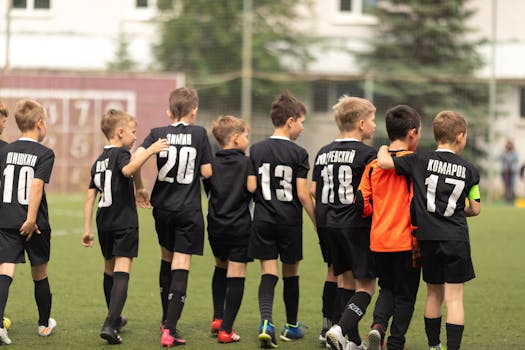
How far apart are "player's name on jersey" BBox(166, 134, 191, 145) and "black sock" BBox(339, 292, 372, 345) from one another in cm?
160

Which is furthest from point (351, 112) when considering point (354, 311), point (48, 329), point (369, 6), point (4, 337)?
point (369, 6)

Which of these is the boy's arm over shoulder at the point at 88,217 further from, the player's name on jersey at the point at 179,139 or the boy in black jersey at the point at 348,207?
the boy in black jersey at the point at 348,207

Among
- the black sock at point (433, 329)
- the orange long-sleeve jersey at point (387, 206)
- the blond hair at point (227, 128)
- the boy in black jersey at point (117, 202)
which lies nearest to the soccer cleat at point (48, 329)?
the boy in black jersey at point (117, 202)

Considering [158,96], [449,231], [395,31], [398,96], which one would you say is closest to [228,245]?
[449,231]

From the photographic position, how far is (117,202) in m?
7.51

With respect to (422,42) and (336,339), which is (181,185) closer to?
(336,339)

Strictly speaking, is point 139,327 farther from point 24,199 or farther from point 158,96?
point 158,96

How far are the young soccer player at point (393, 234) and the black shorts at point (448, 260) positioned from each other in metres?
0.15

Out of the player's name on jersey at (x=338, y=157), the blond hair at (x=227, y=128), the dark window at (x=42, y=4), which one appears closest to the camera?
the player's name on jersey at (x=338, y=157)

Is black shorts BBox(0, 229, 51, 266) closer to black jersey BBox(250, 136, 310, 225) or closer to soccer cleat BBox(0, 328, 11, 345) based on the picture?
soccer cleat BBox(0, 328, 11, 345)

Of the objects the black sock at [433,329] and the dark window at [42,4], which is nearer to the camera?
the black sock at [433,329]

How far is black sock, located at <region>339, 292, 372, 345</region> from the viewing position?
6.86 meters

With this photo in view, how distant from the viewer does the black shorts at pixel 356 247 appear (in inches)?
276

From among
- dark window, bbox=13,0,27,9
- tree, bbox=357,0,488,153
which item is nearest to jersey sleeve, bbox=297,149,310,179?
tree, bbox=357,0,488,153
